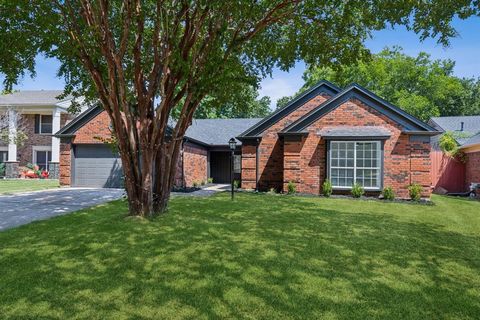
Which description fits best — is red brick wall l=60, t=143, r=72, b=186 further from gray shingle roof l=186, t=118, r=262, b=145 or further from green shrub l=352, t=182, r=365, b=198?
green shrub l=352, t=182, r=365, b=198

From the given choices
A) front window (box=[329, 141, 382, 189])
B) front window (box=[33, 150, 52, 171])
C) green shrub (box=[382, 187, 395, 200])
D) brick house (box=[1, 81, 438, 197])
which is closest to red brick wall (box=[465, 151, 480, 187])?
brick house (box=[1, 81, 438, 197])

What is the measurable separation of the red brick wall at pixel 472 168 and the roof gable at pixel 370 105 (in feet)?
18.1

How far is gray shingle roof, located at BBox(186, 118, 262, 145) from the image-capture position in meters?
22.6

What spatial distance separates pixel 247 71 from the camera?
10.2 metres

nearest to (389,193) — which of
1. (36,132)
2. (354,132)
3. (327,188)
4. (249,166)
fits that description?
(327,188)

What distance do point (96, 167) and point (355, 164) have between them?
13702 millimetres

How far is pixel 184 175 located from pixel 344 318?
51.8 ft

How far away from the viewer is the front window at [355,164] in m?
14.2

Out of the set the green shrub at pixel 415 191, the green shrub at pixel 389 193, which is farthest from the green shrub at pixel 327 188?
the green shrub at pixel 415 191

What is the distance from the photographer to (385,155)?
46.5ft

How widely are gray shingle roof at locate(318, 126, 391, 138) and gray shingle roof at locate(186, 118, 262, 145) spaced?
876 cm

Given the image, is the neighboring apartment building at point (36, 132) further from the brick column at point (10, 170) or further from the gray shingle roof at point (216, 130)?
the gray shingle roof at point (216, 130)

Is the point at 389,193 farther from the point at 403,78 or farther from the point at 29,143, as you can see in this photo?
the point at 403,78

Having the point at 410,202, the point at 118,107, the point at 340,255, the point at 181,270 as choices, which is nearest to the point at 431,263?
the point at 340,255
